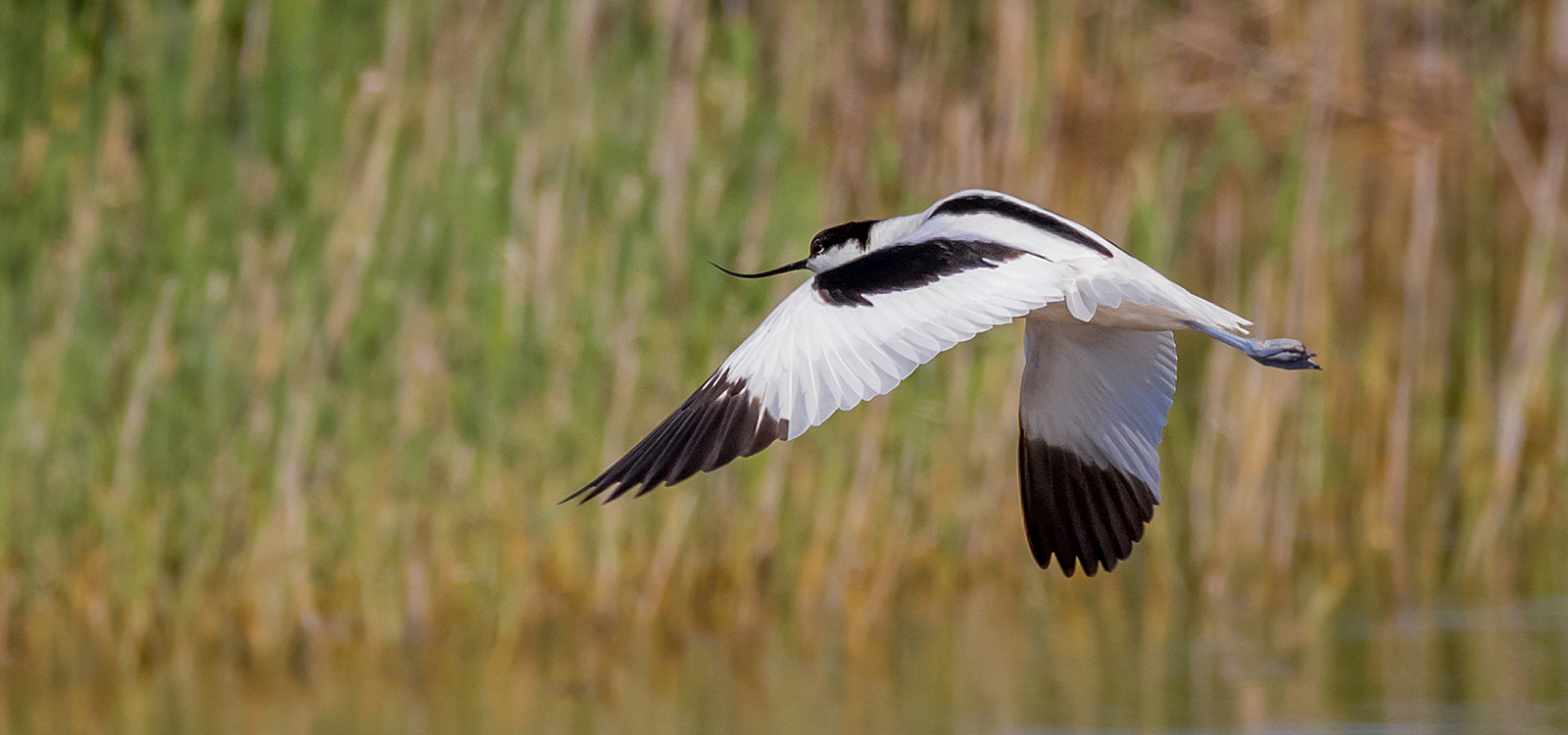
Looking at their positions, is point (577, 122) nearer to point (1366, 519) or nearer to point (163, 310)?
point (163, 310)

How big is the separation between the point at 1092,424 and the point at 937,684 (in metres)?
1.01

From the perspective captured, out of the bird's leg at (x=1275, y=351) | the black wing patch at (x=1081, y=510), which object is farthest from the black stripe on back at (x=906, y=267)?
the black wing patch at (x=1081, y=510)

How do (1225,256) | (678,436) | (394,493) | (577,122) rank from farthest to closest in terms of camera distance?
1. (1225,256)
2. (577,122)
3. (394,493)
4. (678,436)

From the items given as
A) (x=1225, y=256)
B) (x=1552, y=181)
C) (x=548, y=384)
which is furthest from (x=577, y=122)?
(x=1552, y=181)

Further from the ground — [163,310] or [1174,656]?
[163,310]

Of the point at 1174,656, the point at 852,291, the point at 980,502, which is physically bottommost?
the point at 1174,656

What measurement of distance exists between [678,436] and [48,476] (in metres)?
1.93

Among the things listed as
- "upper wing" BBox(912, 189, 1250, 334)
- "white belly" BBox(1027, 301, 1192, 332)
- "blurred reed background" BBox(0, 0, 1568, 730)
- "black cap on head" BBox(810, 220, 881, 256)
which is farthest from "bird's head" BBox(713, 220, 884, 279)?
"blurred reed background" BBox(0, 0, 1568, 730)

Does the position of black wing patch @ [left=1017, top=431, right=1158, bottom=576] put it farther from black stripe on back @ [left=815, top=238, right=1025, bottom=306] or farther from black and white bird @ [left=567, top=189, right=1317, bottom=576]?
black stripe on back @ [left=815, top=238, right=1025, bottom=306]

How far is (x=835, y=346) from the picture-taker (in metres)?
2.56

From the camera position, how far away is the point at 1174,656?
4402 millimetres

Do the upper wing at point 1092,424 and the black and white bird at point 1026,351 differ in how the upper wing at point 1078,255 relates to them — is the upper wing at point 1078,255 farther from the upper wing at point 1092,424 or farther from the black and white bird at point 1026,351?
the upper wing at point 1092,424

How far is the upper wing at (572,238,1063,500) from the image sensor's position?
2.44 meters

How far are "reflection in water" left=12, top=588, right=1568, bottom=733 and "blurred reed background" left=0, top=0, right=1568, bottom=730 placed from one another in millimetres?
34
